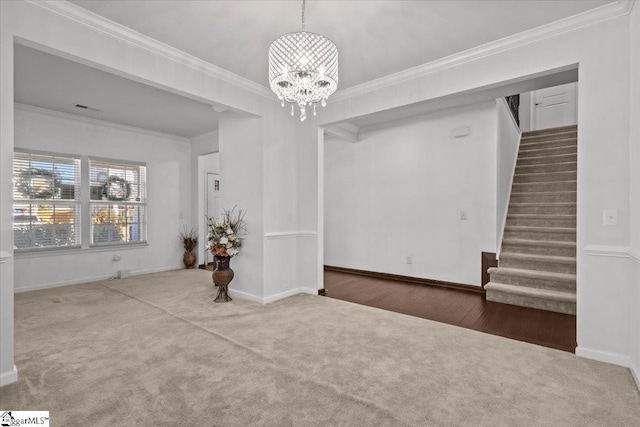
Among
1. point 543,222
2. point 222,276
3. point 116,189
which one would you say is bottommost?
point 222,276

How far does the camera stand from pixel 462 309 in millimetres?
3842

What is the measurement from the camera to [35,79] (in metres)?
3.73

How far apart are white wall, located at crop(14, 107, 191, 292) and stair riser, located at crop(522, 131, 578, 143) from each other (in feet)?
24.0

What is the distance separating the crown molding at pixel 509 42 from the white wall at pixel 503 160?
1829mm

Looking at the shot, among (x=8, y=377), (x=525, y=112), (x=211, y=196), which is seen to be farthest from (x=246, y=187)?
(x=525, y=112)

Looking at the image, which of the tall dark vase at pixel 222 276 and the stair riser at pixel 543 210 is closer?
the tall dark vase at pixel 222 276

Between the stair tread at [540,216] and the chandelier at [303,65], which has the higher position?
the chandelier at [303,65]

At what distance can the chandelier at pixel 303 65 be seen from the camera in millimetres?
2299

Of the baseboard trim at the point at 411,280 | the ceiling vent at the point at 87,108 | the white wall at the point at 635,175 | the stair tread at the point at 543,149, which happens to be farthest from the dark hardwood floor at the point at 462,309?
the ceiling vent at the point at 87,108

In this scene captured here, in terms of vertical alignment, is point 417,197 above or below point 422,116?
below

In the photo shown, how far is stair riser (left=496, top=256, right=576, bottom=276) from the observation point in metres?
4.07

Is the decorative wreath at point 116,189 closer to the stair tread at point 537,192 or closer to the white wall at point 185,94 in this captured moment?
the white wall at point 185,94

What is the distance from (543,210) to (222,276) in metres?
5.08

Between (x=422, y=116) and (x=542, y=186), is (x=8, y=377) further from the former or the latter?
(x=542, y=186)
